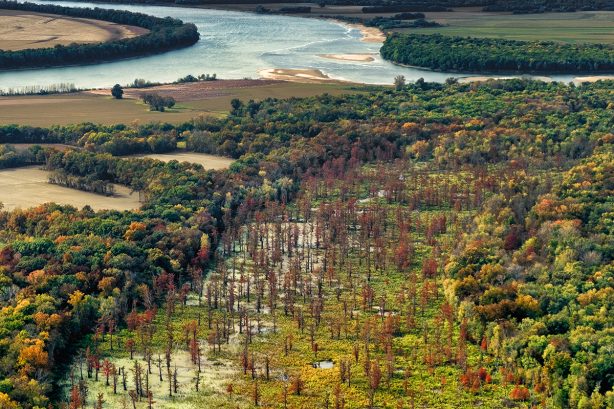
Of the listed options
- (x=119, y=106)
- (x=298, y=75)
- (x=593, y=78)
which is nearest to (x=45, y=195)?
(x=119, y=106)

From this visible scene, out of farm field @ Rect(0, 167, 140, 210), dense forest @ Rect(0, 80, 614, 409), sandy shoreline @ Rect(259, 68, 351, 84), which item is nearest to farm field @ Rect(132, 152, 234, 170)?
dense forest @ Rect(0, 80, 614, 409)

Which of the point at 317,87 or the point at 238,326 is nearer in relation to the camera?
the point at 238,326

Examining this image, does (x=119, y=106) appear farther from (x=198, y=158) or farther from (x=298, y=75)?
(x=298, y=75)

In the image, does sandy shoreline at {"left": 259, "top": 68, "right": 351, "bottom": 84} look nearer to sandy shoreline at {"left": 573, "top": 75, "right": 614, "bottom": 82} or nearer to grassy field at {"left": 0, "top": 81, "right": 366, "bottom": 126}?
grassy field at {"left": 0, "top": 81, "right": 366, "bottom": 126}

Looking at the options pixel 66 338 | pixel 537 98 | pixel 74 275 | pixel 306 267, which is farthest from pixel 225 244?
pixel 537 98

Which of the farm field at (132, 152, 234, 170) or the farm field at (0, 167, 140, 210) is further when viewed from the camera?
the farm field at (132, 152, 234, 170)

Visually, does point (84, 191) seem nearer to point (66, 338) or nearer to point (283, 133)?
point (283, 133)
